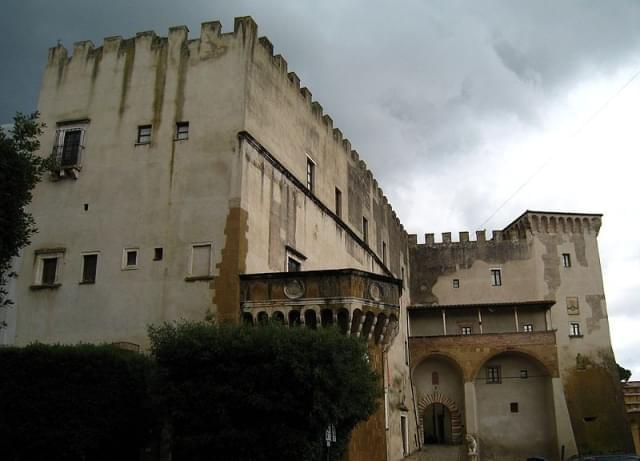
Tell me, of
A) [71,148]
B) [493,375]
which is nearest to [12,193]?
[71,148]

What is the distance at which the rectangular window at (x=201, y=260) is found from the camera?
1875 cm

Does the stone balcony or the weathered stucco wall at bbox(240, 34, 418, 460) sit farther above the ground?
the weathered stucco wall at bbox(240, 34, 418, 460)

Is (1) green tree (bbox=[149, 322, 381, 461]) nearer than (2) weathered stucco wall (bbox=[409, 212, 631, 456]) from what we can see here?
Yes

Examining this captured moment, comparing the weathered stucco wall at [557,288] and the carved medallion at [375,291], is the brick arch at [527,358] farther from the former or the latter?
the carved medallion at [375,291]

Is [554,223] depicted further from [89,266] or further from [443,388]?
[89,266]

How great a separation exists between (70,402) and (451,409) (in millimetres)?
24585

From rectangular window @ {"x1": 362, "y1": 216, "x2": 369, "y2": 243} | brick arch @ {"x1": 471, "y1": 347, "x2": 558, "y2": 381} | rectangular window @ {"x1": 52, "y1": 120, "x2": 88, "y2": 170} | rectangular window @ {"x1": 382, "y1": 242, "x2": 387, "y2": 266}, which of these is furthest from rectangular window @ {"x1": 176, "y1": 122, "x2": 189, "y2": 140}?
brick arch @ {"x1": 471, "y1": 347, "x2": 558, "y2": 381}

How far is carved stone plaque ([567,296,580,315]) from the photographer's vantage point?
39219 millimetres

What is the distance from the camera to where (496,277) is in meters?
41.4

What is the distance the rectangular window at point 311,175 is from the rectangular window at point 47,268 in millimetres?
9039

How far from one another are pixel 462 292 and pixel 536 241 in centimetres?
546

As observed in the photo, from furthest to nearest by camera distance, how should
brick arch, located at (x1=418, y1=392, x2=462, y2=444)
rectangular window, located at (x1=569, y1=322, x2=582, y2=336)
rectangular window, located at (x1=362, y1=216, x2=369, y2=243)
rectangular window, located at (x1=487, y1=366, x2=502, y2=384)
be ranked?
rectangular window, located at (x1=569, y1=322, x2=582, y2=336), rectangular window, located at (x1=487, y1=366, x2=502, y2=384), brick arch, located at (x1=418, y1=392, x2=462, y2=444), rectangular window, located at (x1=362, y1=216, x2=369, y2=243)

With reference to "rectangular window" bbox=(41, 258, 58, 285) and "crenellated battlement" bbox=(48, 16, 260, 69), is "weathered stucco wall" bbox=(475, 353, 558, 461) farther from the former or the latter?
"rectangular window" bbox=(41, 258, 58, 285)

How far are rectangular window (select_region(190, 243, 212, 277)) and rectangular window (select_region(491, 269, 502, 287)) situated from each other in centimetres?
2638
